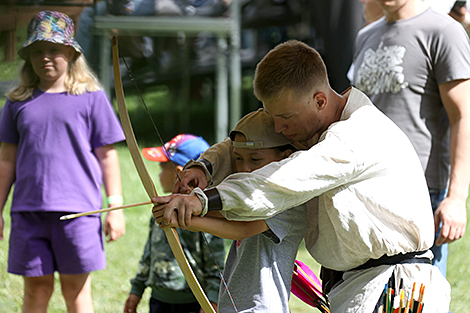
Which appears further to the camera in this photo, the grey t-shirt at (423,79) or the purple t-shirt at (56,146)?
the purple t-shirt at (56,146)

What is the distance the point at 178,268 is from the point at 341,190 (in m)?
1.30

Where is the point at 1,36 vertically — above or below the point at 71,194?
above

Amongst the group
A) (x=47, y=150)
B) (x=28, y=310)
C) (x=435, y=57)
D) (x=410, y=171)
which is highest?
(x=435, y=57)

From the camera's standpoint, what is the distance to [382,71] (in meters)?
2.54

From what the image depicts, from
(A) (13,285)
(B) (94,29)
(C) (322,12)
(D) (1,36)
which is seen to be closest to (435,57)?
(B) (94,29)

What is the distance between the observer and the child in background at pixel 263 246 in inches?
63.9

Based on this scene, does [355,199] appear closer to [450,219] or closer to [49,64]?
[450,219]

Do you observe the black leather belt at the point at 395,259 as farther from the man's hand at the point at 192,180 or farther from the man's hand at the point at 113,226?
the man's hand at the point at 113,226

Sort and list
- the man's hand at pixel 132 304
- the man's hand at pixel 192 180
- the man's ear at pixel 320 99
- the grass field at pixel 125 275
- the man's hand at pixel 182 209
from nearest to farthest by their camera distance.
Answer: the man's hand at pixel 182 209 < the man's ear at pixel 320 99 < the man's hand at pixel 192 180 < the man's hand at pixel 132 304 < the grass field at pixel 125 275

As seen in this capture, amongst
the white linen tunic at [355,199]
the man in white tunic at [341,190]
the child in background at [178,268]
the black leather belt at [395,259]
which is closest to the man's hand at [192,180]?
the man in white tunic at [341,190]

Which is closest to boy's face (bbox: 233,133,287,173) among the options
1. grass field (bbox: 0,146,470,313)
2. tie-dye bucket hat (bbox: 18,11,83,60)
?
tie-dye bucket hat (bbox: 18,11,83,60)

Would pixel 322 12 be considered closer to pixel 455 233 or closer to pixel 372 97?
pixel 372 97

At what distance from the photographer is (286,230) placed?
5.37ft

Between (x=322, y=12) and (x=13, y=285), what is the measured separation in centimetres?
415
